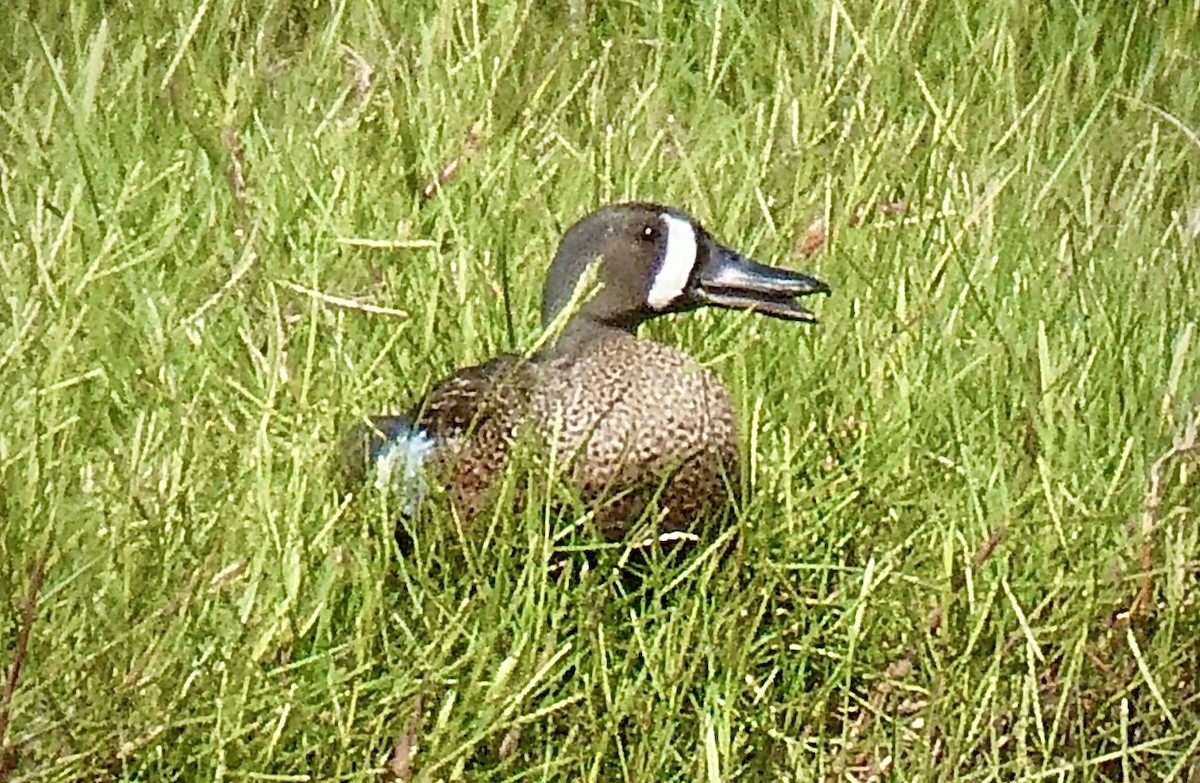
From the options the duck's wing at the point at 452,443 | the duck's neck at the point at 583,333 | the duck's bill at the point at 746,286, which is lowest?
the duck's wing at the point at 452,443

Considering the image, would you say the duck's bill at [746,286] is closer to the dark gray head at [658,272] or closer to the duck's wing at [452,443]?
the dark gray head at [658,272]

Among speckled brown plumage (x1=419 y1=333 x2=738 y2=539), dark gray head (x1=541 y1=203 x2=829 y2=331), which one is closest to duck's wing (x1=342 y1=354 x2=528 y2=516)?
speckled brown plumage (x1=419 y1=333 x2=738 y2=539)

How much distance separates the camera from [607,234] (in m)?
1.54

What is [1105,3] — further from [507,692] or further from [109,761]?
[109,761]

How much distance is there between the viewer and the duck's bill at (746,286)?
1.51 meters

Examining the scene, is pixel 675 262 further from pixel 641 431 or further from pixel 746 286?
pixel 641 431

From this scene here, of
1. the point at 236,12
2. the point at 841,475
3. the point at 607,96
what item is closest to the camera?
the point at 841,475

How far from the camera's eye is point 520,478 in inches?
53.0

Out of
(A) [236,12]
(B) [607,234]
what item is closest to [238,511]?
(B) [607,234]

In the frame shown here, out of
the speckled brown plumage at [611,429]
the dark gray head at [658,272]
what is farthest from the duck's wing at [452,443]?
the dark gray head at [658,272]

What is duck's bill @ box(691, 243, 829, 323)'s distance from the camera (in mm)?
1510

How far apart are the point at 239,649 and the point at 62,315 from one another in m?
0.23

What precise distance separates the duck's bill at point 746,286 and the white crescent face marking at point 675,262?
1 centimetres

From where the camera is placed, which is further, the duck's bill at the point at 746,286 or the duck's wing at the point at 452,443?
the duck's bill at the point at 746,286
